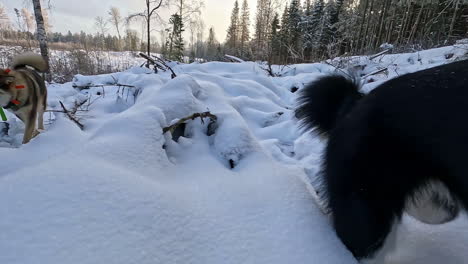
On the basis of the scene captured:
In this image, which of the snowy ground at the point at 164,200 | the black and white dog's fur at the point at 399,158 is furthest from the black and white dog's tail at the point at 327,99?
the snowy ground at the point at 164,200

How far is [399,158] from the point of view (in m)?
1.02

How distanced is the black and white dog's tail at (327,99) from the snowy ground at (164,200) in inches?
15.9

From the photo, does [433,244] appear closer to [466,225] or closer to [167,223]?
[466,225]

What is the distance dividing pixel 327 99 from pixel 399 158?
57 centimetres

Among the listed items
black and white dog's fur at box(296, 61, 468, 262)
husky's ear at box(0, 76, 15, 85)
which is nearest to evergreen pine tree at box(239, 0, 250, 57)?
husky's ear at box(0, 76, 15, 85)

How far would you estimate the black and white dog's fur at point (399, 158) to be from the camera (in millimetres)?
912

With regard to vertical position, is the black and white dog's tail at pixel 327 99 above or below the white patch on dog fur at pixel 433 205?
above

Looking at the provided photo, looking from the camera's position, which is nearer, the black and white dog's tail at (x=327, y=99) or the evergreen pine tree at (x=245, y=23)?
the black and white dog's tail at (x=327, y=99)

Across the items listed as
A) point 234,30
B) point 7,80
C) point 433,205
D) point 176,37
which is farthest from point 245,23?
point 433,205

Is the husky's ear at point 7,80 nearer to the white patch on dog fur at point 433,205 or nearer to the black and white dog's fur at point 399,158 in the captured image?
the black and white dog's fur at point 399,158

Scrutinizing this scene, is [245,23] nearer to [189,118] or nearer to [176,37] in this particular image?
[176,37]

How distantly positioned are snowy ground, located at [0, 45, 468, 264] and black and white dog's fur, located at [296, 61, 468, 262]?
157 millimetres

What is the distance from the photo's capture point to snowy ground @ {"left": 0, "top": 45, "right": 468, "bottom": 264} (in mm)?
862

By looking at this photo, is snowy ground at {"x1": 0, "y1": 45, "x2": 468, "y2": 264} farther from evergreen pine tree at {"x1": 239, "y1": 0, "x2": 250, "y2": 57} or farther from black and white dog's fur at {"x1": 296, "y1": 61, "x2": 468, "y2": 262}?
evergreen pine tree at {"x1": 239, "y1": 0, "x2": 250, "y2": 57}
